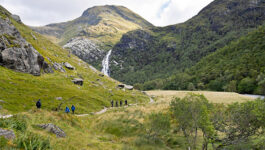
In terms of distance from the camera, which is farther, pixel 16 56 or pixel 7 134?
pixel 16 56

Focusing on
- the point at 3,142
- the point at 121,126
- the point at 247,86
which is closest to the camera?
the point at 3,142

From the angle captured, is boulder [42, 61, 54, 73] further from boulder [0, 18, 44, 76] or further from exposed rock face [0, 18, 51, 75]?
boulder [0, 18, 44, 76]

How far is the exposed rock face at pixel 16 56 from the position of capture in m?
61.2

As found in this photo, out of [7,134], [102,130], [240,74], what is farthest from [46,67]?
[240,74]

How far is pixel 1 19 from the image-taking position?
79.3 m

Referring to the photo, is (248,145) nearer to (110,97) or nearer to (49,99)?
(49,99)

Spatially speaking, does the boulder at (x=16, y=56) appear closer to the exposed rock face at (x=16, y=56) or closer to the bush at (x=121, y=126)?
the exposed rock face at (x=16, y=56)

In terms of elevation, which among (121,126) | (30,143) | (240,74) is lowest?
(121,126)

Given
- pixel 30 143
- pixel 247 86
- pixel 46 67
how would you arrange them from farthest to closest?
pixel 247 86 < pixel 46 67 < pixel 30 143

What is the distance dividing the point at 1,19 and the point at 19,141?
95.3 m

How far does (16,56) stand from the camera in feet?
211

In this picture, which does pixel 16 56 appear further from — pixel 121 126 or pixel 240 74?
pixel 240 74

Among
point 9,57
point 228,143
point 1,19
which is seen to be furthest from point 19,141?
point 1,19

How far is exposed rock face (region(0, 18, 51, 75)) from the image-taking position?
61.2 metres
